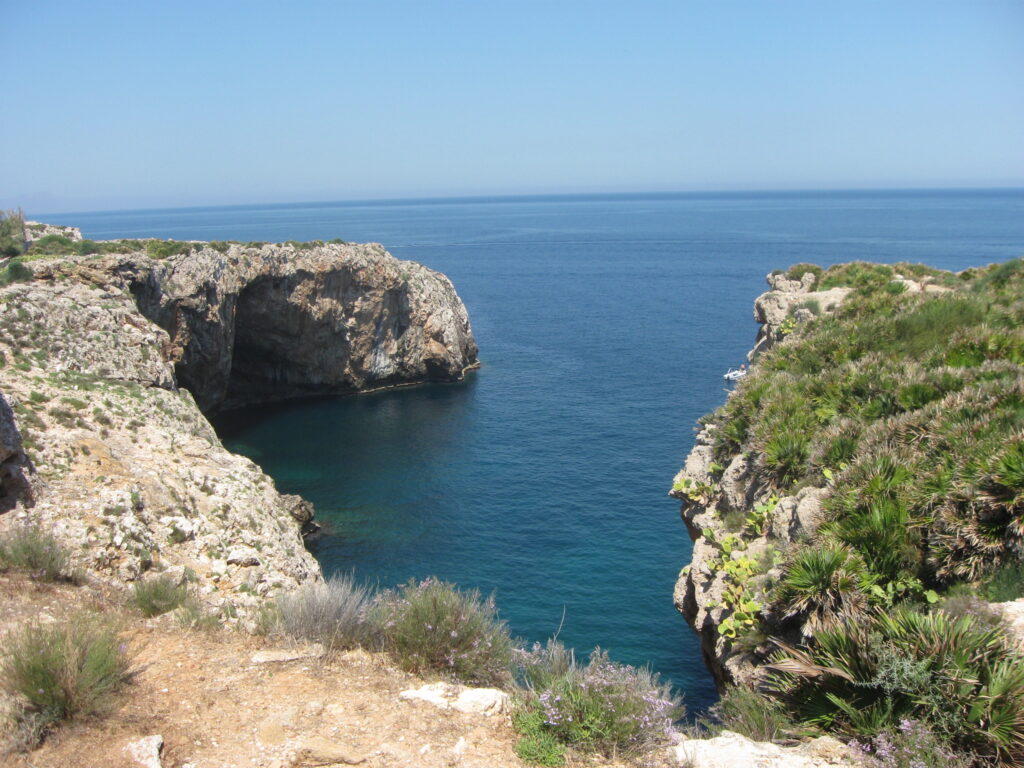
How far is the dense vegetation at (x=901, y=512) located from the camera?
732cm

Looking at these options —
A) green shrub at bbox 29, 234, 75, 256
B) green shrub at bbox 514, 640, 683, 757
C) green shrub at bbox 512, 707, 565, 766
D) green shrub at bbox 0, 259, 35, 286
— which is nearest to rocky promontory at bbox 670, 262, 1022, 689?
green shrub at bbox 514, 640, 683, 757

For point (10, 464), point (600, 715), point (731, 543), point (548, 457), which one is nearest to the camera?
point (600, 715)

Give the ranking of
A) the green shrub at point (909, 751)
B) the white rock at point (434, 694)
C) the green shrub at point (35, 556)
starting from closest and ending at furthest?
the green shrub at point (909, 751), the white rock at point (434, 694), the green shrub at point (35, 556)

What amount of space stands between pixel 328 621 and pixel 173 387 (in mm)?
25475

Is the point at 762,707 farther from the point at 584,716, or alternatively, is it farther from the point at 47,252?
the point at 47,252

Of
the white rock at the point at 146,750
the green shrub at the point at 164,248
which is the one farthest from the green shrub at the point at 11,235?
the white rock at the point at 146,750

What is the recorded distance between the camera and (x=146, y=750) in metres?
7.16

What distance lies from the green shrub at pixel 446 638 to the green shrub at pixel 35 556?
5622 mm

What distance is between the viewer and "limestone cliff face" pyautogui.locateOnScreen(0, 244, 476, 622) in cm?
1730

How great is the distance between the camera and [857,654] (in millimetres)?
7863

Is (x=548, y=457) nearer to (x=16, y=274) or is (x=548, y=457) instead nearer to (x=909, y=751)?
(x=16, y=274)

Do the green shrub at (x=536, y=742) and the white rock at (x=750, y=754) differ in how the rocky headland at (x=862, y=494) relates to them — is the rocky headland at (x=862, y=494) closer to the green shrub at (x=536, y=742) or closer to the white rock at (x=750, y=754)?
the white rock at (x=750, y=754)

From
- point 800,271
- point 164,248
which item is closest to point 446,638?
point 800,271

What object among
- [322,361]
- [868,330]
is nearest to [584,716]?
[868,330]
